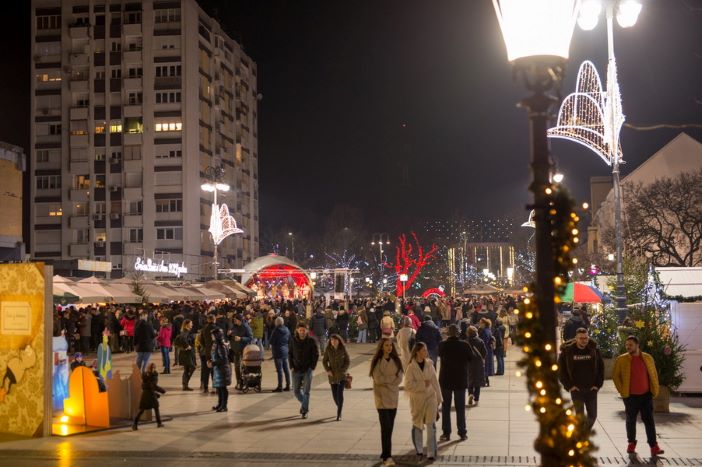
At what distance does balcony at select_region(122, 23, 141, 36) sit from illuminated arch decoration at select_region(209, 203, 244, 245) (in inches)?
1072

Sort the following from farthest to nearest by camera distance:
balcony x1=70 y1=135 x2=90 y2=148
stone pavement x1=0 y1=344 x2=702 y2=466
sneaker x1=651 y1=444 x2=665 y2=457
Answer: balcony x1=70 y1=135 x2=90 y2=148 → stone pavement x1=0 y1=344 x2=702 y2=466 → sneaker x1=651 y1=444 x2=665 y2=457

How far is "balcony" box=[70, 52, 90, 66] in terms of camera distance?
249 feet

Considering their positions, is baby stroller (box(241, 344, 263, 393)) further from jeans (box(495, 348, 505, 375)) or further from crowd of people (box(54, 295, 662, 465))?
jeans (box(495, 348, 505, 375))

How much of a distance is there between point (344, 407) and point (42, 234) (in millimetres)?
67884

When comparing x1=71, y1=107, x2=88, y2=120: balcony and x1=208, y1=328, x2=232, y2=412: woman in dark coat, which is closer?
x1=208, y1=328, x2=232, y2=412: woman in dark coat

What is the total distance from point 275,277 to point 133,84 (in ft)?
90.4

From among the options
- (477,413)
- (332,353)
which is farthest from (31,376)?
(477,413)

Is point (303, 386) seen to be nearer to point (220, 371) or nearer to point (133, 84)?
point (220, 371)

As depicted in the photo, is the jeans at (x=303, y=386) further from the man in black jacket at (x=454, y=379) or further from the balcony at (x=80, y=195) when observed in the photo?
the balcony at (x=80, y=195)

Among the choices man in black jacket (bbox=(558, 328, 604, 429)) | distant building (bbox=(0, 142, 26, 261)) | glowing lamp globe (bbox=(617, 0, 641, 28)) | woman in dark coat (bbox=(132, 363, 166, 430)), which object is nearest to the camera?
man in black jacket (bbox=(558, 328, 604, 429))

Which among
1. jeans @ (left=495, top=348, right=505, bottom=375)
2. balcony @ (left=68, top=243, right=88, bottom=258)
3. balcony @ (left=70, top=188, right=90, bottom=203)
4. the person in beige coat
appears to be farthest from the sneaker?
balcony @ (left=70, top=188, right=90, bottom=203)

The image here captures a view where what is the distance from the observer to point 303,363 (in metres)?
14.4

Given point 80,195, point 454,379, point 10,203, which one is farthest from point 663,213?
point 80,195

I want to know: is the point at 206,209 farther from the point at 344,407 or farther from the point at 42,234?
the point at 344,407
